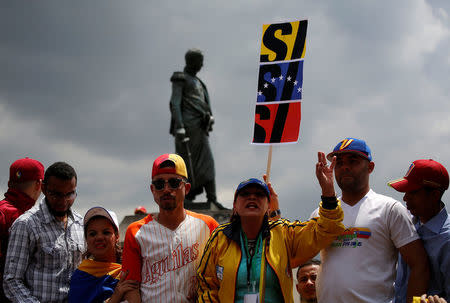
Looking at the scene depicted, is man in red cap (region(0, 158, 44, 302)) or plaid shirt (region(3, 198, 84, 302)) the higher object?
man in red cap (region(0, 158, 44, 302))

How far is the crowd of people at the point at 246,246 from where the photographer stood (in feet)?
10.4

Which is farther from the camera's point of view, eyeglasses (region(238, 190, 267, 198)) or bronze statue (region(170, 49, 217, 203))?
bronze statue (region(170, 49, 217, 203))

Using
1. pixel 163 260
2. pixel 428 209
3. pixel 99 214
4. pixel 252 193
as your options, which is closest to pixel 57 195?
pixel 99 214

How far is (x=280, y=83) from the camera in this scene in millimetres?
4422

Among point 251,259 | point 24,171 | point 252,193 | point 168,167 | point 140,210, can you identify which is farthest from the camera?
point 140,210

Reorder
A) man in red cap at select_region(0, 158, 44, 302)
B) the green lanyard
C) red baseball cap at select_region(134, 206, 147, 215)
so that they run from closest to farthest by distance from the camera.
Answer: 1. the green lanyard
2. man in red cap at select_region(0, 158, 44, 302)
3. red baseball cap at select_region(134, 206, 147, 215)

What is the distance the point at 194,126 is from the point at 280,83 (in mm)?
6939

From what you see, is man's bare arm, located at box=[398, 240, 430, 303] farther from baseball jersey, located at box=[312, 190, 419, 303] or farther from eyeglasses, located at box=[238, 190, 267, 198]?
eyeglasses, located at box=[238, 190, 267, 198]

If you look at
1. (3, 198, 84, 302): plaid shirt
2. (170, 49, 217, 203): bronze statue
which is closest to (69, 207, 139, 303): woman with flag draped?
(3, 198, 84, 302): plaid shirt

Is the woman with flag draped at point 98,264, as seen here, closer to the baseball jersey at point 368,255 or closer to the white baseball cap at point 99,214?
the white baseball cap at point 99,214

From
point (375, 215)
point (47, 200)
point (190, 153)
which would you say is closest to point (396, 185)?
point (375, 215)

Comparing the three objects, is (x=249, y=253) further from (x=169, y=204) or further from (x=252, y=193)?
(x=169, y=204)

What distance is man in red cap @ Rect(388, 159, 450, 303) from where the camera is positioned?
3.22 metres

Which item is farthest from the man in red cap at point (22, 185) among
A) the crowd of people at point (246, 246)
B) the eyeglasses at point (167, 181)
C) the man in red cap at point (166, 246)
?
the eyeglasses at point (167, 181)
